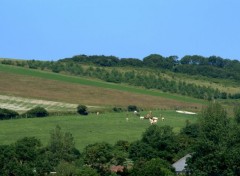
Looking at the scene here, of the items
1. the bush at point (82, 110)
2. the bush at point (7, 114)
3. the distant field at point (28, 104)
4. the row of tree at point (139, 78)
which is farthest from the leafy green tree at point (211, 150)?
the row of tree at point (139, 78)

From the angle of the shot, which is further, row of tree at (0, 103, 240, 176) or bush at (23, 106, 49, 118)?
bush at (23, 106, 49, 118)

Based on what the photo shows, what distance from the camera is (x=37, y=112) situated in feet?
405

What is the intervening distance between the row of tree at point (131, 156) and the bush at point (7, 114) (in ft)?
88.0

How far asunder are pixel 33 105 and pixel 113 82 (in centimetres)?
3257

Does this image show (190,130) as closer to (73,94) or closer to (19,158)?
(19,158)

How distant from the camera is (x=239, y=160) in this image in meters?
82.4

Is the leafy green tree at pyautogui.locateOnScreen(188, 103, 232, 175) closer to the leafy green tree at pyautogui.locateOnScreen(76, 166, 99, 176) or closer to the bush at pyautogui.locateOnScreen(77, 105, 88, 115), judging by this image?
the leafy green tree at pyautogui.locateOnScreen(76, 166, 99, 176)

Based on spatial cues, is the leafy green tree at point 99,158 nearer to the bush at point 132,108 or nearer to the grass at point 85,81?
the bush at point 132,108

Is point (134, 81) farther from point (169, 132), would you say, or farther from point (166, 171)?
point (166, 171)

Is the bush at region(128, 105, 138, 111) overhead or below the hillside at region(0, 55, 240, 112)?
below

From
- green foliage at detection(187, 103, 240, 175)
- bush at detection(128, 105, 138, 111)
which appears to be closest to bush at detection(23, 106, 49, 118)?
bush at detection(128, 105, 138, 111)

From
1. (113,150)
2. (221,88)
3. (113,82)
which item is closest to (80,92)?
(113,82)

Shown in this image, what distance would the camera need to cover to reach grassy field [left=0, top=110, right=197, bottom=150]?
355 ft

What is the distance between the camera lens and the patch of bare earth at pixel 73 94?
136125 mm
